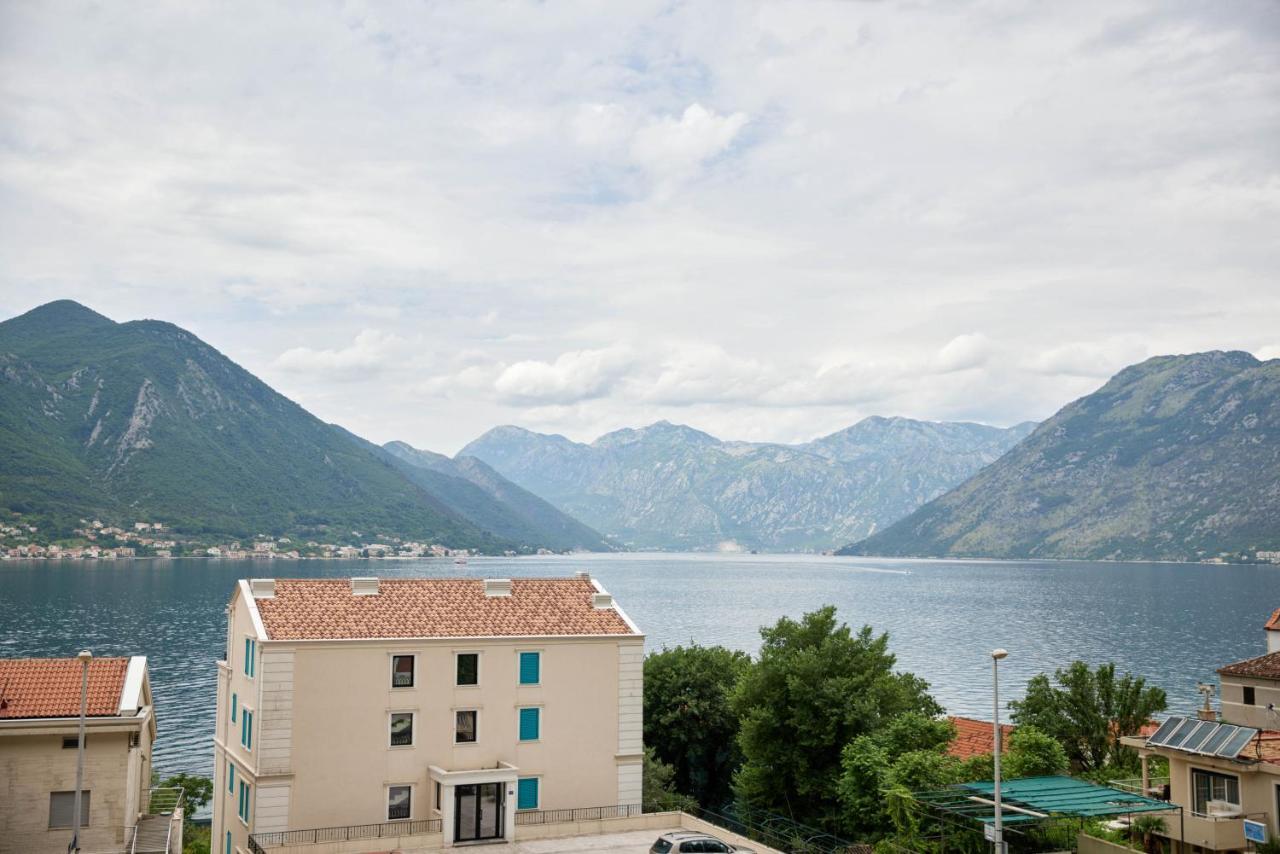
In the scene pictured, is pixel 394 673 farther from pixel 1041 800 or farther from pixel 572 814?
pixel 1041 800

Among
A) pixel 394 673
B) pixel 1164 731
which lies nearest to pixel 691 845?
pixel 394 673

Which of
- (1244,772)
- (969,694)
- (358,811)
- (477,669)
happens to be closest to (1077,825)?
(1244,772)

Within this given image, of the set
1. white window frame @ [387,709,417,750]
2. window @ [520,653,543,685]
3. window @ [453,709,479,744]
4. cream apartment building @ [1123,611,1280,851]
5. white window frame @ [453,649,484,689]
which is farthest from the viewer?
window @ [520,653,543,685]

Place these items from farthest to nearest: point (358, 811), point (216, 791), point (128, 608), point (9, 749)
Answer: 1. point (128, 608)
2. point (216, 791)
3. point (358, 811)
4. point (9, 749)

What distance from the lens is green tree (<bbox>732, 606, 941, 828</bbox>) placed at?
5731cm

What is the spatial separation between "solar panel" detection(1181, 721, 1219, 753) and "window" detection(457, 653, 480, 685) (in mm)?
27944

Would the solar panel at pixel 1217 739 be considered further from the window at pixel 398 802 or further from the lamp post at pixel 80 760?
the lamp post at pixel 80 760

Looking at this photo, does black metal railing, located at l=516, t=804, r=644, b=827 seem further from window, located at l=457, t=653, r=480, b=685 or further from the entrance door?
window, located at l=457, t=653, r=480, b=685

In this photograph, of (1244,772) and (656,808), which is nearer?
(1244,772)

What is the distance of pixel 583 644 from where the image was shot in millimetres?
49094

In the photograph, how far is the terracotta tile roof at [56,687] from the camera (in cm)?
3794

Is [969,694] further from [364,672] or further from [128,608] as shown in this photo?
[128,608]

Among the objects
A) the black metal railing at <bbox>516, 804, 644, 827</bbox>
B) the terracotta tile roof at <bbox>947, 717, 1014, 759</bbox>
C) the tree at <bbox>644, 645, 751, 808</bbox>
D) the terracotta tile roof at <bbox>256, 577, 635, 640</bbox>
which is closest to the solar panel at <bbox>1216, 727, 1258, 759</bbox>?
the terracotta tile roof at <bbox>947, 717, 1014, 759</bbox>

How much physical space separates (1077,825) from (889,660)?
62.2 feet
